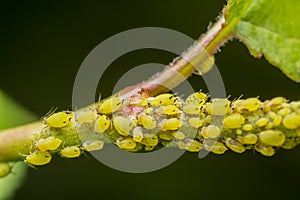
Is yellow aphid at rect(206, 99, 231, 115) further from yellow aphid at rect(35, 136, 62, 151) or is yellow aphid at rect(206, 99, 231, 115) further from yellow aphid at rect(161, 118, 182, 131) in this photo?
yellow aphid at rect(35, 136, 62, 151)

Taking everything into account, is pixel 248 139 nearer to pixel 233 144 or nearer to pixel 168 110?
pixel 233 144

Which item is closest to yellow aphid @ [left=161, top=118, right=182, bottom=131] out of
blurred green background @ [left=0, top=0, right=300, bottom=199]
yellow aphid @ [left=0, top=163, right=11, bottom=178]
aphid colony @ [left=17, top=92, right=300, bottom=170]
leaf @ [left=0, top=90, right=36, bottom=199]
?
aphid colony @ [left=17, top=92, right=300, bottom=170]

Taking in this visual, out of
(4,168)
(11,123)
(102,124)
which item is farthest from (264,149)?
(11,123)

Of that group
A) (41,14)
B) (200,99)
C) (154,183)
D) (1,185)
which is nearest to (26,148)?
(200,99)

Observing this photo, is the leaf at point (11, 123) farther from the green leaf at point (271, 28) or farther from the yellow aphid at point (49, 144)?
the green leaf at point (271, 28)

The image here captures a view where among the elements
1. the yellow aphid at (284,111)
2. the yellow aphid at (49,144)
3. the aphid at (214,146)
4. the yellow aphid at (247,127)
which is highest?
the yellow aphid at (49,144)

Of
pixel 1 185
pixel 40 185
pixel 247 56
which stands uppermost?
pixel 247 56

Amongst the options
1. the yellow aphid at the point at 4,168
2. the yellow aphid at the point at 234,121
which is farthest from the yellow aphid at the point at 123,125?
the yellow aphid at the point at 4,168

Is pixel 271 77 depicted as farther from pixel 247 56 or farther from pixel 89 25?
pixel 89 25
